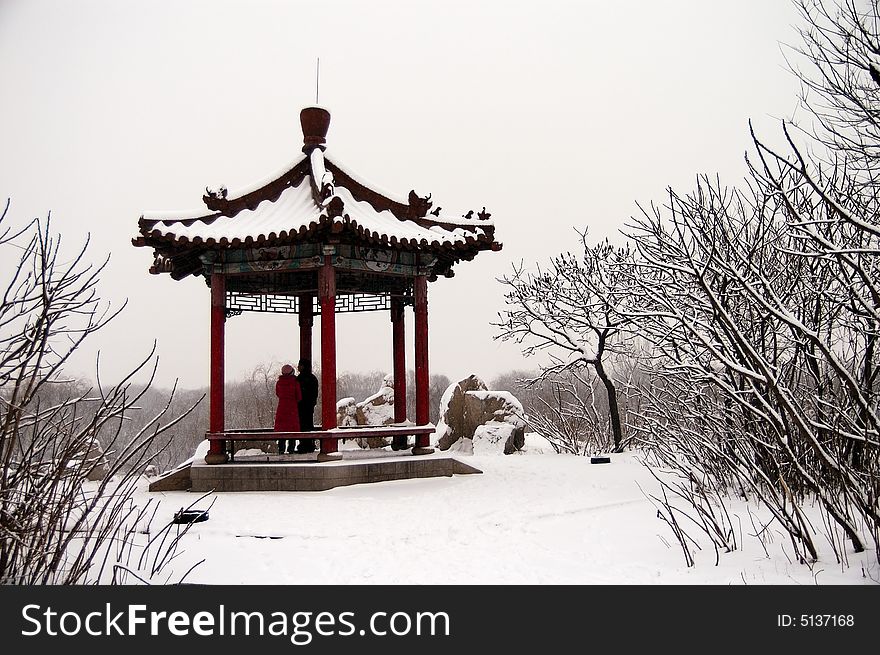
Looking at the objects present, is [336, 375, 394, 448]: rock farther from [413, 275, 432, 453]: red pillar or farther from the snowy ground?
the snowy ground

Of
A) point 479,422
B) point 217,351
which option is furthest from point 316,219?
point 479,422

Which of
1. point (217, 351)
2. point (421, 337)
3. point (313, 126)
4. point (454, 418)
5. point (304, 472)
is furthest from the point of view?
point (454, 418)

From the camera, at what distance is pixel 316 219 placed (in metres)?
7.48

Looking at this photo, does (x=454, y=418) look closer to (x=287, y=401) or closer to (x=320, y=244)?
(x=287, y=401)

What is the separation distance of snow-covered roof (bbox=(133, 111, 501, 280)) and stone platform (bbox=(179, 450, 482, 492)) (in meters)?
2.32

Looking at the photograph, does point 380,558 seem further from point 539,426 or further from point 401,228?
point 539,426

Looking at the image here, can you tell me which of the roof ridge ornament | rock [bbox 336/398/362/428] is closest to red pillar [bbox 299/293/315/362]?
the roof ridge ornament

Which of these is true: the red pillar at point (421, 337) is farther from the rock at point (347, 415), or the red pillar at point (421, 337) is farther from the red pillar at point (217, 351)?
the rock at point (347, 415)

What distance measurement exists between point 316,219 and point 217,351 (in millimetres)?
2006

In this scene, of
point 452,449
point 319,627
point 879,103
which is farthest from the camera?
point 452,449

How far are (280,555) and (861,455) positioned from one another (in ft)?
11.6

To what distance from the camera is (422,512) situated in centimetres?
601

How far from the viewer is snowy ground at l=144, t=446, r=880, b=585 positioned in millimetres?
3750

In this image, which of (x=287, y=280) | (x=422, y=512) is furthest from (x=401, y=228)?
(x=422, y=512)
